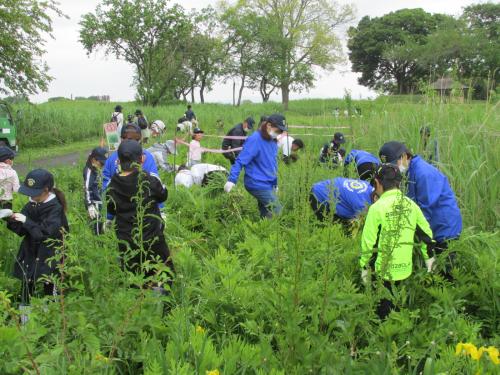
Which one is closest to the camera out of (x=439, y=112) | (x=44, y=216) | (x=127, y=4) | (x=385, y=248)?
(x=385, y=248)

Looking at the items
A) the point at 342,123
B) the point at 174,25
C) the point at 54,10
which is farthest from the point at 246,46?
the point at 342,123

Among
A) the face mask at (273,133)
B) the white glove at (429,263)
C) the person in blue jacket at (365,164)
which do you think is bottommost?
the white glove at (429,263)

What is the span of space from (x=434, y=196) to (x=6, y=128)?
1368cm

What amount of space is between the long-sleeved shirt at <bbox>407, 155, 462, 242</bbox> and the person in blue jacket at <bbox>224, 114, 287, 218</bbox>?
190 centimetres

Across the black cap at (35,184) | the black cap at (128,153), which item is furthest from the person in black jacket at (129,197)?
the black cap at (35,184)

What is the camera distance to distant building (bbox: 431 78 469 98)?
5338 mm

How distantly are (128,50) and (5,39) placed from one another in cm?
2087

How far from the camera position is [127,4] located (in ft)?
107

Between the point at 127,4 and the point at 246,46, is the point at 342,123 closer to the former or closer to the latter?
the point at 127,4

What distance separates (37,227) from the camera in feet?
10.7

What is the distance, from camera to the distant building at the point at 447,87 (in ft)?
17.5

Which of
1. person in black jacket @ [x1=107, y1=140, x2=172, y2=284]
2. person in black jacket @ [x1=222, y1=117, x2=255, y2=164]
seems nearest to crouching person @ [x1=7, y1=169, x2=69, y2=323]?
person in black jacket @ [x1=107, y1=140, x2=172, y2=284]

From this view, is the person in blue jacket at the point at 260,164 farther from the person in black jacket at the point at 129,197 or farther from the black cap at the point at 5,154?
the black cap at the point at 5,154

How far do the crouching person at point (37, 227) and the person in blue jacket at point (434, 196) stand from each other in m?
2.47
